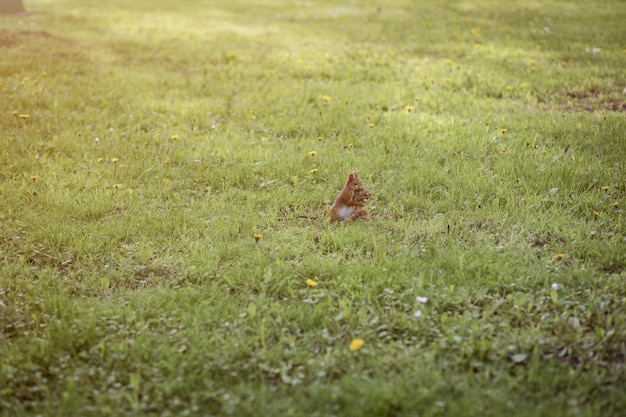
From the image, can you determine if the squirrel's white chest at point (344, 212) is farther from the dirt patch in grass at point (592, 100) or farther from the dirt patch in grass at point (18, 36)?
the dirt patch in grass at point (18, 36)

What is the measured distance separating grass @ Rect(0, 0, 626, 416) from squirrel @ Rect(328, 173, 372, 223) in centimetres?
12

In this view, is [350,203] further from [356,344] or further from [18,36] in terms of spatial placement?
[18,36]

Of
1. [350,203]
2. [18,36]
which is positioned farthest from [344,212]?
[18,36]

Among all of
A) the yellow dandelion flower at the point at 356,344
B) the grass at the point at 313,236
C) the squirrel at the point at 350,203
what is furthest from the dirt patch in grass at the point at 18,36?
the yellow dandelion flower at the point at 356,344

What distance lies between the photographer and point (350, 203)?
4.21 m

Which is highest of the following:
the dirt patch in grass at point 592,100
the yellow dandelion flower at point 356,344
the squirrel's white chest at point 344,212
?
the dirt patch in grass at point 592,100

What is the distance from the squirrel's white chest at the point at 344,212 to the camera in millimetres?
4238

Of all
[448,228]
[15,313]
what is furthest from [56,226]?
[448,228]

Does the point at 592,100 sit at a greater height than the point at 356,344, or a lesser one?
greater

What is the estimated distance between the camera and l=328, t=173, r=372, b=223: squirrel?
13.6 ft

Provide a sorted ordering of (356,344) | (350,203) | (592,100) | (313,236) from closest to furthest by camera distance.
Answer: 1. (356,344)
2. (313,236)
3. (350,203)
4. (592,100)

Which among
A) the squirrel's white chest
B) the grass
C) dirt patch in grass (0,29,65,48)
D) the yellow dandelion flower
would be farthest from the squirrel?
dirt patch in grass (0,29,65,48)

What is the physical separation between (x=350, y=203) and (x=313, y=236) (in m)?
0.37

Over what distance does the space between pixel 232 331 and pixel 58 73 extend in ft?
19.8
